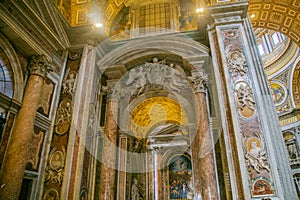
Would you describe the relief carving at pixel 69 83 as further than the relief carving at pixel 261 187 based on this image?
Yes

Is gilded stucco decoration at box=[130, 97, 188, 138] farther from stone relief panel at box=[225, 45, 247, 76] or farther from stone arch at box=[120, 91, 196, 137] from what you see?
stone relief panel at box=[225, 45, 247, 76]

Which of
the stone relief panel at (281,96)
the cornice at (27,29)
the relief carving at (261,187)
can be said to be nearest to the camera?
the relief carving at (261,187)

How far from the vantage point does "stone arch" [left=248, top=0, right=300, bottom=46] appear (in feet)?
29.8

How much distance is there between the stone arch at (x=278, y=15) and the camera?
29.8 ft

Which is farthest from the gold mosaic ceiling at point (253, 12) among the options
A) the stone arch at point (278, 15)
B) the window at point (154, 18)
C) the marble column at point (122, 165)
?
the marble column at point (122, 165)

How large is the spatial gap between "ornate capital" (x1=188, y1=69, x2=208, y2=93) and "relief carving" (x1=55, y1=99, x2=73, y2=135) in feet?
12.6

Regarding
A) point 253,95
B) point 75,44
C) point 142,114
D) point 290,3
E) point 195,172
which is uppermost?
point 290,3

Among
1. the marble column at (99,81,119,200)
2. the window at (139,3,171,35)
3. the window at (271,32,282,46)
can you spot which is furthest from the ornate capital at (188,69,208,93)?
the window at (271,32,282,46)

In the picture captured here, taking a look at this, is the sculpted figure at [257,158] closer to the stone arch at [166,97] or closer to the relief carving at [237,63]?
the relief carving at [237,63]

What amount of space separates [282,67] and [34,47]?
1634 centimetres

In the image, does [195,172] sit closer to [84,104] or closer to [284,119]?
[84,104]

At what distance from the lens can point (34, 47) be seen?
6.31 m

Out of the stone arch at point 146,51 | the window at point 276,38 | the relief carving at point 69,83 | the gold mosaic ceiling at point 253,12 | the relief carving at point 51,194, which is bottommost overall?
the relief carving at point 51,194

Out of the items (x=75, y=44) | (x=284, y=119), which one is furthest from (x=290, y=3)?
(x=284, y=119)
